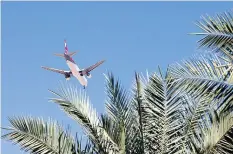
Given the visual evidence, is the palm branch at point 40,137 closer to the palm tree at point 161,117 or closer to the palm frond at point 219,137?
the palm tree at point 161,117

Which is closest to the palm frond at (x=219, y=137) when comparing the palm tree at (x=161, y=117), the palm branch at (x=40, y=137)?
the palm tree at (x=161, y=117)

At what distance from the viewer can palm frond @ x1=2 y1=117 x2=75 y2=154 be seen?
9.22m

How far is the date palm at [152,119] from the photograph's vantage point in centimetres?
853

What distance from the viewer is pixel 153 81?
383 inches

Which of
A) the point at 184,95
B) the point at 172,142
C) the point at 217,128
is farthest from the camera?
the point at 184,95

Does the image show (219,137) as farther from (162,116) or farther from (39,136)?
(39,136)

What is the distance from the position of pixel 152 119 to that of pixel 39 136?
1.87 meters

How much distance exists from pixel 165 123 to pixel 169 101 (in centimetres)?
38

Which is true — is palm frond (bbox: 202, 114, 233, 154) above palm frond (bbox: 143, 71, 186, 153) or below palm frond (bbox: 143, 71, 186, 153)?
below

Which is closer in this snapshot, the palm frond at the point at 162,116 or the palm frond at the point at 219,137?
the palm frond at the point at 219,137

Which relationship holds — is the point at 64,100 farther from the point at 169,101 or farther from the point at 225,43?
the point at 225,43

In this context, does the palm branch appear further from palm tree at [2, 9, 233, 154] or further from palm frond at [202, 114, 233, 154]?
palm frond at [202, 114, 233, 154]

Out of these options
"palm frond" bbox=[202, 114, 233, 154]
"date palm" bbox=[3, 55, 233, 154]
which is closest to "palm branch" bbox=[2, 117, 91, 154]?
"date palm" bbox=[3, 55, 233, 154]

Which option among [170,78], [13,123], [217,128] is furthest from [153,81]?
[13,123]
